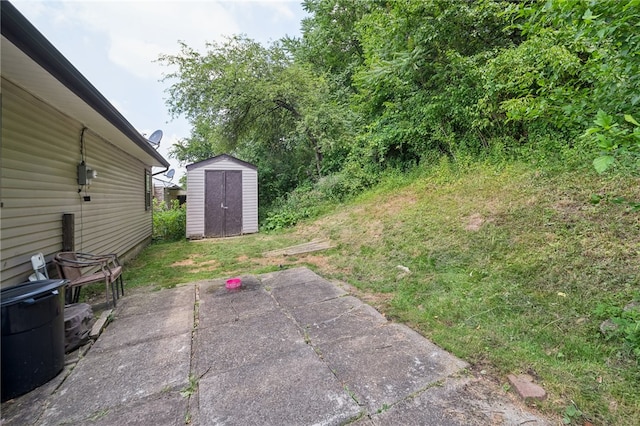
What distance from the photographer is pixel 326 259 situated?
4719mm

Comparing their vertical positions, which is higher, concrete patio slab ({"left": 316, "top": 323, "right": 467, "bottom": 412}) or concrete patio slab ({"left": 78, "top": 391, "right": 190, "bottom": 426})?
concrete patio slab ({"left": 316, "top": 323, "right": 467, "bottom": 412})

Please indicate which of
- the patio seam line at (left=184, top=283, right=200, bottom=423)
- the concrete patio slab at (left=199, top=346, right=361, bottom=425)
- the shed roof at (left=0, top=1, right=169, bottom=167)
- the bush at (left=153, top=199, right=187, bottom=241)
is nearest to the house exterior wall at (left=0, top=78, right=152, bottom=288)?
the shed roof at (left=0, top=1, right=169, bottom=167)

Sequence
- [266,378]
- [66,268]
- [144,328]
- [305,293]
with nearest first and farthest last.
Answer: [266,378] → [144,328] → [66,268] → [305,293]

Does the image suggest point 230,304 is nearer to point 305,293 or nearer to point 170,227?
point 305,293

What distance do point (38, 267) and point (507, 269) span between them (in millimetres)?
4856

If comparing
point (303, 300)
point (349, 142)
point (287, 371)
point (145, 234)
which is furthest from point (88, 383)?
point (349, 142)

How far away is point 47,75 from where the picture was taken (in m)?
2.23

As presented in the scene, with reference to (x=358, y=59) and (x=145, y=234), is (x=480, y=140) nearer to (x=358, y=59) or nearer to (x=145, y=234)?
(x=358, y=59)

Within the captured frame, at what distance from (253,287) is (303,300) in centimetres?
85

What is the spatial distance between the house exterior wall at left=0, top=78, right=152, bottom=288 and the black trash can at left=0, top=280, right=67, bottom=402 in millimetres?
965

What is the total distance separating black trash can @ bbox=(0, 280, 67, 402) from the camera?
5.27 ft

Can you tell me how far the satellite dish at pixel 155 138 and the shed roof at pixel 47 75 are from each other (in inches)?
186

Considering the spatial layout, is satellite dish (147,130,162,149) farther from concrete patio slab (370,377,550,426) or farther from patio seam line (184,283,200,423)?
concrete patio slab (370,377,550,426)

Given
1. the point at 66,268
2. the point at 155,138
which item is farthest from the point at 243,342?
the point at 155,138
